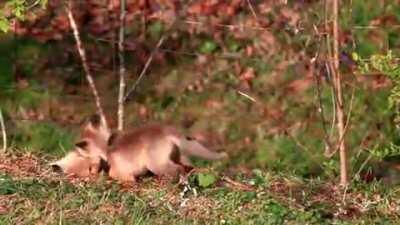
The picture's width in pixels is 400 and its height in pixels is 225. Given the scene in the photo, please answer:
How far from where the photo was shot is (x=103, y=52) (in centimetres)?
1010

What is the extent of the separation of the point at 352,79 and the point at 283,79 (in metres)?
0.78

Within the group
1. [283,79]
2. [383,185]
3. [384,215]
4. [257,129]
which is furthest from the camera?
[283,79]

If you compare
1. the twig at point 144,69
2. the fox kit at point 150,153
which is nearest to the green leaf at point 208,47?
the twig at point 144,69

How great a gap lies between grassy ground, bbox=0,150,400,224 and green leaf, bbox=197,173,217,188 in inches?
0.9

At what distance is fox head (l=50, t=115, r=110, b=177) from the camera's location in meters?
8.27

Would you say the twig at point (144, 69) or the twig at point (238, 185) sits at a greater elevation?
the twig at point (144, 69)

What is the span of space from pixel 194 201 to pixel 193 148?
22.7 inches

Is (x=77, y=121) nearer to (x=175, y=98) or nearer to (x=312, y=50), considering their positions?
(x=175, y=98)

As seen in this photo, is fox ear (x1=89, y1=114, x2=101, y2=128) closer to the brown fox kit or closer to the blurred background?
the blurred background

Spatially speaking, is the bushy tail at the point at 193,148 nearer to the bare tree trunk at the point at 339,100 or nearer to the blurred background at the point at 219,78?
the blurred background at the point at 219,78

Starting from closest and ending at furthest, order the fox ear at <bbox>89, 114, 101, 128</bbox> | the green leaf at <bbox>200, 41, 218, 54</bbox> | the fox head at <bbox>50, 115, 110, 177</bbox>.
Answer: the fox head at <bbox>50, 115, 110, 177</bbox> < the fox ear at <bbox>89, 114, 101, 128</bbox> < the green leaf at <bbox>200, 41, 218, 54</bbox>

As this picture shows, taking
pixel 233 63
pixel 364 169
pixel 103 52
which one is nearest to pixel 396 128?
pixel 364 169

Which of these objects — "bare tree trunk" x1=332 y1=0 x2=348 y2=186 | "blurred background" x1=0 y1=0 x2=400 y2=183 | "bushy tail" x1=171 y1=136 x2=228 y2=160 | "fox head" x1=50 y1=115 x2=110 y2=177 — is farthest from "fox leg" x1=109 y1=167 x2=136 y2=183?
"bare tree trunk" x1=332 y1=0 x2=348 y2=186

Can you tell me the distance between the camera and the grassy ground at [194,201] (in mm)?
7402
